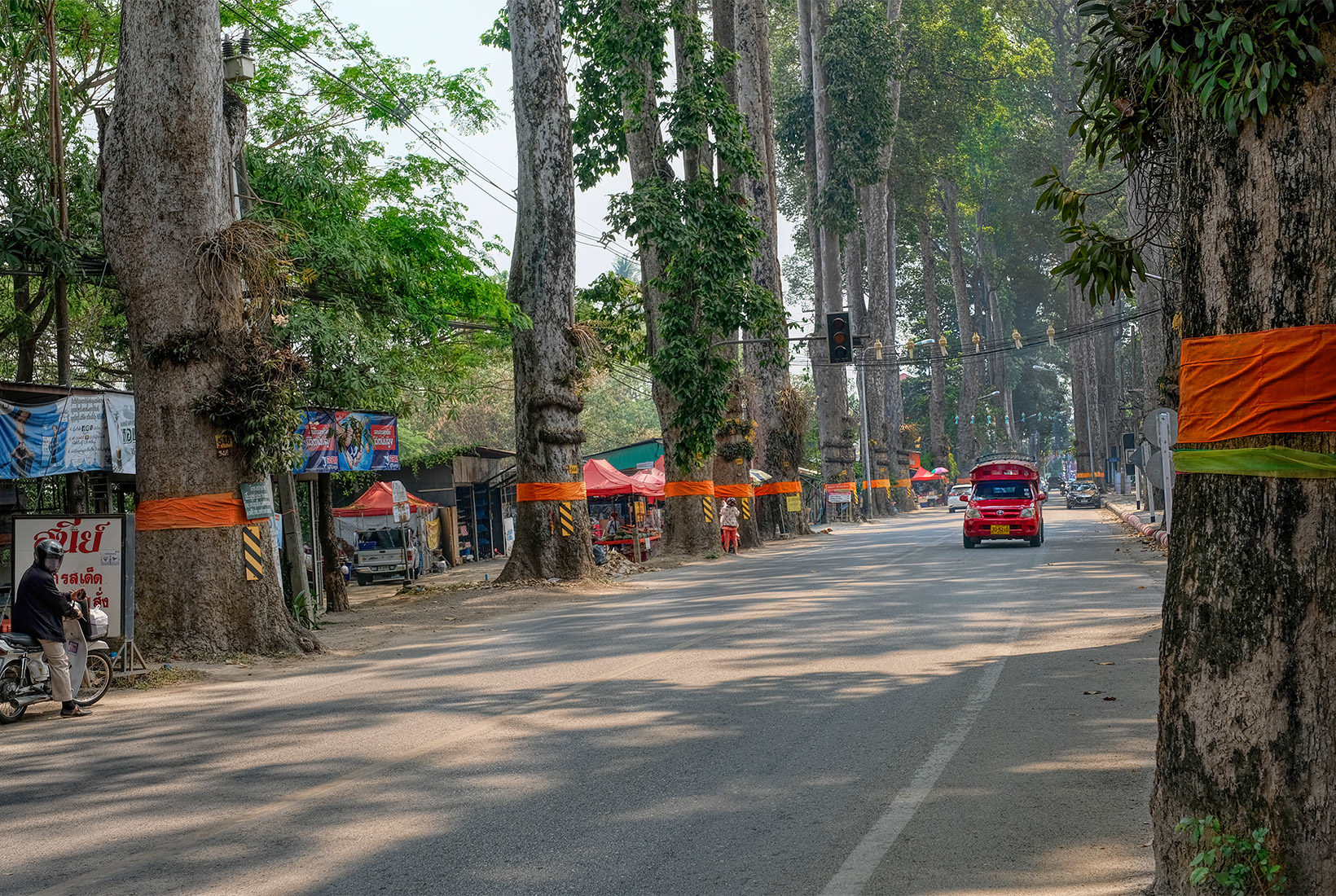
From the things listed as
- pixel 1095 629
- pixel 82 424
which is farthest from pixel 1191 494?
pixel 82 424

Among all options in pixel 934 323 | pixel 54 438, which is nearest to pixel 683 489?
pixel 54 438

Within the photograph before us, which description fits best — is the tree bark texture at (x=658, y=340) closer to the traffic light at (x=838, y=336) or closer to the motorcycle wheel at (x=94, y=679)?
the traffic light at (x=838, y=336)

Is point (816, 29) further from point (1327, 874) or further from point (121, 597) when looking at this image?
point (1327, 874)

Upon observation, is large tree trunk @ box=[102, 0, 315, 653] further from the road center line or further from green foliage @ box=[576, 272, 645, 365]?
green foliage @ box=[576, 272, 645, 365]

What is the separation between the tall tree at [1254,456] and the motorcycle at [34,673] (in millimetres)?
10122

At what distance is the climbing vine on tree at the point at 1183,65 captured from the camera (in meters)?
4.23

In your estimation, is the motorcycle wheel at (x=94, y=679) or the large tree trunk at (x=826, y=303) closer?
the motorcycle wheel at (x=94, y=679)

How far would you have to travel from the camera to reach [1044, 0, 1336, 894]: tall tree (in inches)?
165

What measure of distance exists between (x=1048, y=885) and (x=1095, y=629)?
9.00 meters

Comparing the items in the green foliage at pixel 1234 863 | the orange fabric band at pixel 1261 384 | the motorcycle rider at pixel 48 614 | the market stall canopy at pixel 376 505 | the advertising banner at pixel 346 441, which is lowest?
the green foliage at pixel 1234 863

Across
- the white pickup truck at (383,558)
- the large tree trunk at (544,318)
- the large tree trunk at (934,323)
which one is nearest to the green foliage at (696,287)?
the large tree trunk at (544,318)

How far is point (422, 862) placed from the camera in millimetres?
5715

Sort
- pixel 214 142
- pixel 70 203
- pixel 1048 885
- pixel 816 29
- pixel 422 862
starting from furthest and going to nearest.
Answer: pixel 816 29 < pixel 70 203 < pixel 214 142 < pixel 422 862 < pixel 1048 885

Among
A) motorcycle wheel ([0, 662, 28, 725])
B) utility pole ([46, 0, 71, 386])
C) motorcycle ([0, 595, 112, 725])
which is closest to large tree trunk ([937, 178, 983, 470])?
utility pole ([46, 0, 71, 386])
